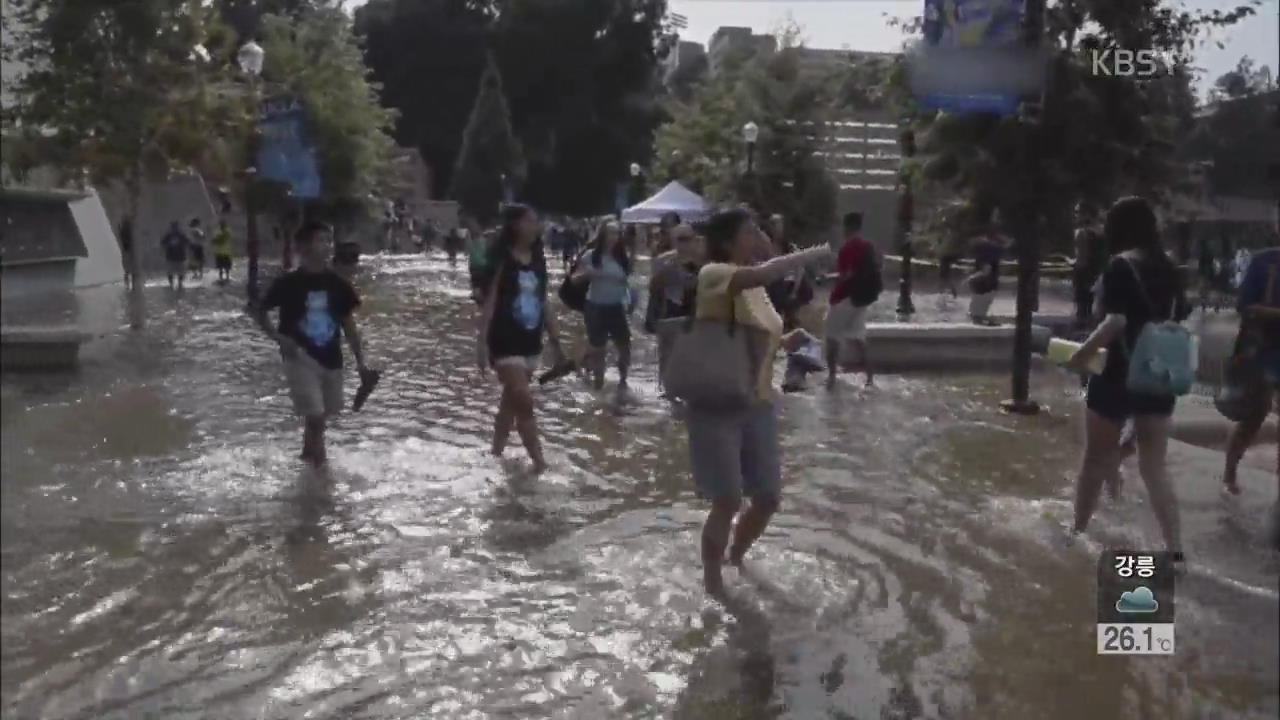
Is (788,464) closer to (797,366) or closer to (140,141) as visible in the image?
(797,366)

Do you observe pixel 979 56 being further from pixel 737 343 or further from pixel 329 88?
pixel 329 88

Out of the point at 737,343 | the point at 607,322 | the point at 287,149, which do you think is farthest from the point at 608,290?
the point at 287,149

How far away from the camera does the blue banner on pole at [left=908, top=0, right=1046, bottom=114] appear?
8.31 metres

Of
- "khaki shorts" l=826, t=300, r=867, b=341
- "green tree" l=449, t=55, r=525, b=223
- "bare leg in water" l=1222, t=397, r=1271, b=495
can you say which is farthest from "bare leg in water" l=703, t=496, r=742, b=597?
"green tree" l=449, t=55, r=525, b=223

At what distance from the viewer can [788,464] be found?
336 inches

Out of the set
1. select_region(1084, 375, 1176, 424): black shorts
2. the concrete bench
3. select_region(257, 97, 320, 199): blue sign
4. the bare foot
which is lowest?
the bare foot

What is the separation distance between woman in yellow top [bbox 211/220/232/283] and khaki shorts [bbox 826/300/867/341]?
16376 millimetres

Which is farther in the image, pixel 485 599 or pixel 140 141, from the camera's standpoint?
pixel 140 141

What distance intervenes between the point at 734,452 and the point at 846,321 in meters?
6.89

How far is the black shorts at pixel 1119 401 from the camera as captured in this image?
18.2ft

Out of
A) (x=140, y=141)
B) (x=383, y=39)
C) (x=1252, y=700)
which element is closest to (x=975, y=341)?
(x=140, y=141)

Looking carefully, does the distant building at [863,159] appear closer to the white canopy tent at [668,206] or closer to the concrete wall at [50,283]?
the white canopy tent at [668,206]

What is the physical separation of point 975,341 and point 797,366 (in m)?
4.37
